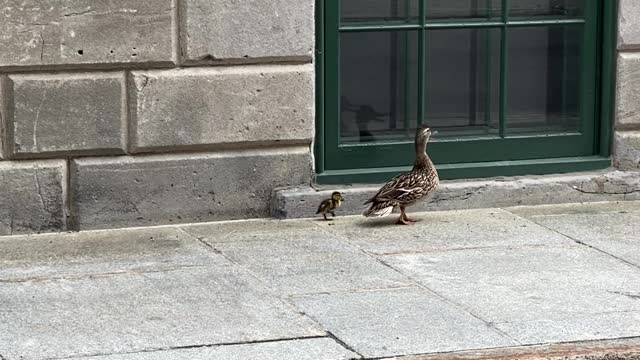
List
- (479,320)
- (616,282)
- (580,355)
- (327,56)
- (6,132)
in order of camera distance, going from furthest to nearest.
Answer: (327,56)
(6,132)
(616,282)
(479,320)
(580,355)

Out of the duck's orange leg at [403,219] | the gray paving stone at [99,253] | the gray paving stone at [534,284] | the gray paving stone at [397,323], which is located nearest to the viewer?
the gray paving stone at [397,323]

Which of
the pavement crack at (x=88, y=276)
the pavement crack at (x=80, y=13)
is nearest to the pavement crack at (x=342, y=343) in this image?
the pavement crack at (x=88, y=276)

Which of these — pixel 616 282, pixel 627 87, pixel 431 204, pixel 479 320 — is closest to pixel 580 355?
pixel 479 320

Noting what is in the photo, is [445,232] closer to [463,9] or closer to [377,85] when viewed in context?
[377,85]

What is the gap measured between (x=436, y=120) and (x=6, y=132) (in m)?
2.94

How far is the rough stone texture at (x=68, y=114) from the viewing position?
9375 millimetres

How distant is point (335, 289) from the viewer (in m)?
8.23

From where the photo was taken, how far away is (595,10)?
34.8ft

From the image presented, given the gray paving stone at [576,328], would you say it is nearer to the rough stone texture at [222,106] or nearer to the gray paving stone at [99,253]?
the gray paving stone at [99,253]

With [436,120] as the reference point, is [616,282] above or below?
below

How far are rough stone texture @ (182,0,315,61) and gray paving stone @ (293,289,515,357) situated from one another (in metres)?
2.26

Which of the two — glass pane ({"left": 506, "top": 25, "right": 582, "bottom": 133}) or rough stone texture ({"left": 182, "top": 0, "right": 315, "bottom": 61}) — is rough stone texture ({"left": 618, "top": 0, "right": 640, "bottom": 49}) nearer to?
glass pane ({"left": 506, "top": 25, "right": 582, "bottom": 133})

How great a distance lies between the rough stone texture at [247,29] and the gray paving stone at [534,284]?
5.61 feet

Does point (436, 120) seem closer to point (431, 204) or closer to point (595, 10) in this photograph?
point (431, 204)
